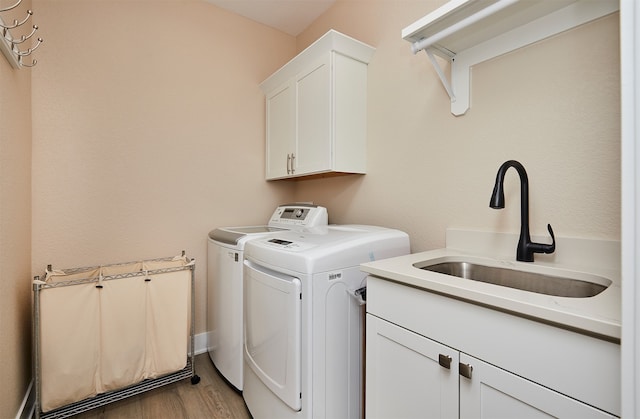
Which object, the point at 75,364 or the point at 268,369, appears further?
the point at 75,364

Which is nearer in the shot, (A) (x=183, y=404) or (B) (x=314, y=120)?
(A) (x=183, y=404)

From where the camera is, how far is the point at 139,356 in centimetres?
172

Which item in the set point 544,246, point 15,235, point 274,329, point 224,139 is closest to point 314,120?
point 224,139

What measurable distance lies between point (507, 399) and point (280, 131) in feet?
6.97

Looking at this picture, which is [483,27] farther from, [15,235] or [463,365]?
[15,235]

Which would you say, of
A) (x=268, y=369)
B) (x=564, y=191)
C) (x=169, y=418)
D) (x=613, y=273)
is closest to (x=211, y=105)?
(x=268, y=369)

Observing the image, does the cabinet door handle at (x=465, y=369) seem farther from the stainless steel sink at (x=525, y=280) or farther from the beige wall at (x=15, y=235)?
the beige wall at (x=15, y=235)

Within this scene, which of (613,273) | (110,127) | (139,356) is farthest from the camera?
(110,127)

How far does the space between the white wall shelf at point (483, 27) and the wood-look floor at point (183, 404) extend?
6.64 ft

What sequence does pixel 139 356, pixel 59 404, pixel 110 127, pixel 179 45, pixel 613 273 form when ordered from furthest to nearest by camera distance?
pixel 179 45 → pixel 110 127 → pixel 139 356 → pixel 59 404 → pixel 613 273

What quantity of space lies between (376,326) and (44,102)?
7.34 ft

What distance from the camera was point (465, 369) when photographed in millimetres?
835

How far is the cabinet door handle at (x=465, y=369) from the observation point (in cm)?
82

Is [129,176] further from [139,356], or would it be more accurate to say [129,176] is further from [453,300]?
[453,300]
